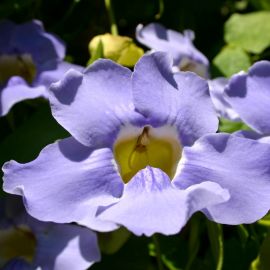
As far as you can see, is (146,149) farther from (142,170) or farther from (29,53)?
(29,53)

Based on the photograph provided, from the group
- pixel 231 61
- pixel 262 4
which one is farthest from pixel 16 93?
pixel 262 4

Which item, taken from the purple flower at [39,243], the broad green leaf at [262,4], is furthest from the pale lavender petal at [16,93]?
the broad green leaf at [262,4]

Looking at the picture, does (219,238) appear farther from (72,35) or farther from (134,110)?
(72,35)

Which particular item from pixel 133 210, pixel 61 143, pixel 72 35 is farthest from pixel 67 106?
pixel 72 35

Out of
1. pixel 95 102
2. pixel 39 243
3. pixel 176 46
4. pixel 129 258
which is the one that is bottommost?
pixel 129 258

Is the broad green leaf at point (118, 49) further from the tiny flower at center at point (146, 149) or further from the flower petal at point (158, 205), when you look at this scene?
the flower petal at point (158, 205)
